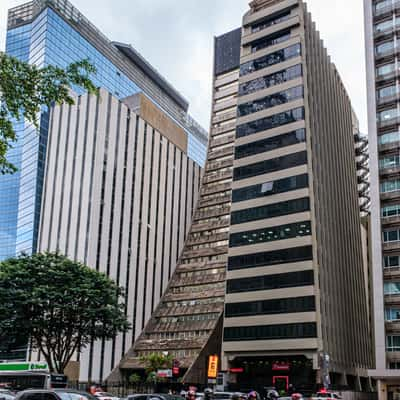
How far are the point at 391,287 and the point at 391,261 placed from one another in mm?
3069

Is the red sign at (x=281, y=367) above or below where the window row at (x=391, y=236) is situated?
below

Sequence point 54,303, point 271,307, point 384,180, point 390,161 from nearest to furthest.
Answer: point 54,303, point 271,307, point 384,180, point 390,161

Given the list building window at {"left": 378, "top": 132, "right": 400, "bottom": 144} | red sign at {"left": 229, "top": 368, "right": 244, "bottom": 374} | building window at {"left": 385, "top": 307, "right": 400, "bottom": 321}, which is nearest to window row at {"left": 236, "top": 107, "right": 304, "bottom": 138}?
building window at {"left": 378, "top": 132, "right": 400, "bottom": 144}

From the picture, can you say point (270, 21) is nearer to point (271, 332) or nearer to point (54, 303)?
point (271, 332)

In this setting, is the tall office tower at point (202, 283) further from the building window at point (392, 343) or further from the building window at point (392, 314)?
the building window at point (392, 343)

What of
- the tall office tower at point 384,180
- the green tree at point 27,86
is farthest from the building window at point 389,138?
the green tree at point 27,86

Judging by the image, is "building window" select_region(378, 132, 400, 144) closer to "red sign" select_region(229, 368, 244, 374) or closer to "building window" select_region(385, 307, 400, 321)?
"building window" select_region(385, 307, 400, 321)

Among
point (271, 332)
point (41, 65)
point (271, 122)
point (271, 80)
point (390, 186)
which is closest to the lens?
point (271, 332)

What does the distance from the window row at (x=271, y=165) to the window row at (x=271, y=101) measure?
8232 millimetres

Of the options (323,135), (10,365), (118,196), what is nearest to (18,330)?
(10,365)

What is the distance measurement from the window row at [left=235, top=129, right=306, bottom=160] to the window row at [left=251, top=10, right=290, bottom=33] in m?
19.4

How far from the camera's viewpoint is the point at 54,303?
58.2 meters

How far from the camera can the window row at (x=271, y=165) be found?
255ft

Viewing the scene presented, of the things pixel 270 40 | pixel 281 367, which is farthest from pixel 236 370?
pixel 270 40
